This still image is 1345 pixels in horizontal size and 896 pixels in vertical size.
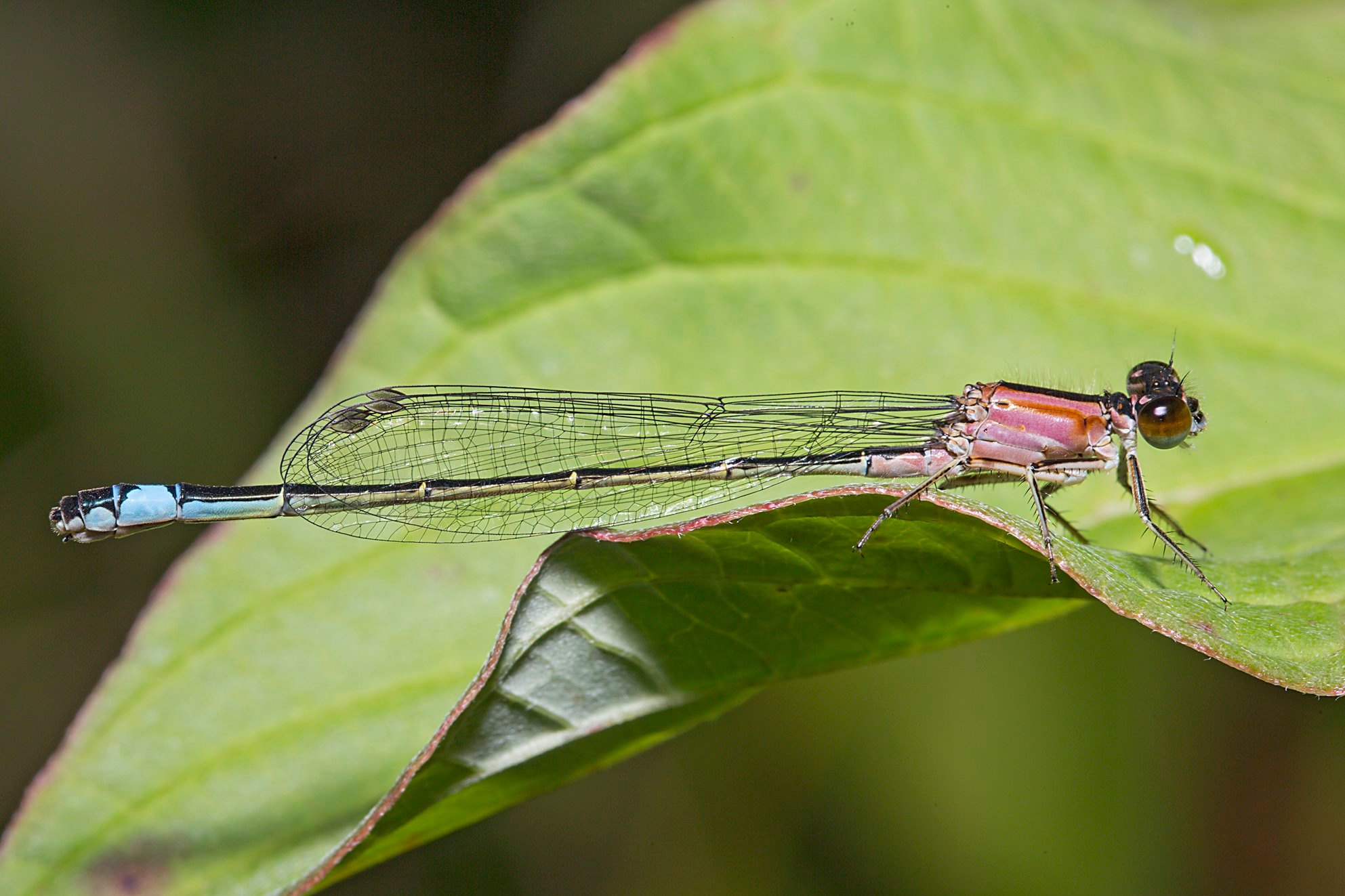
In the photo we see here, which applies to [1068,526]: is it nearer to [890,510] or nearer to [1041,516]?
[1041,516]

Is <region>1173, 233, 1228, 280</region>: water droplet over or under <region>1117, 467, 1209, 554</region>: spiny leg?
over

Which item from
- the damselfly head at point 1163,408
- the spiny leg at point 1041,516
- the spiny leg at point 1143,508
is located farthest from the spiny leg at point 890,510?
the damselfly head at point 1163,408

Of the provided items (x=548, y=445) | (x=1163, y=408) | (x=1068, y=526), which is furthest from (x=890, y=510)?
(x=548, y=445)

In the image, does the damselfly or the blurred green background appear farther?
the blurred green background

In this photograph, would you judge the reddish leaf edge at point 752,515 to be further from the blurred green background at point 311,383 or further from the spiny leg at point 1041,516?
the blurred green background at point 311,383

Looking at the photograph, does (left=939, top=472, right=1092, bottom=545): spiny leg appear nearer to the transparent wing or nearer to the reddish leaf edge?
the transparent wing

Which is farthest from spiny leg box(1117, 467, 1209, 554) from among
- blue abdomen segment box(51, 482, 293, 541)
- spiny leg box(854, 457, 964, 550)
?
blue abdomen segment box(51, 482, 293, 541)

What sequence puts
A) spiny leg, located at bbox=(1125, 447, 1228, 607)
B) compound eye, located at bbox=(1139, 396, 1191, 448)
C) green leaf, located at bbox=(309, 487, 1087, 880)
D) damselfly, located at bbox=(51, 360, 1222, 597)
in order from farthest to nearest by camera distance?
damselfly, located at bbox=(51, 360, 1222, 597)
compound eye, located at bbox=(1139, 396, 1191, 448)
spiny leg, located at bbox=(1125, 447, 1228, 607)
green leaf, located at bbox=(309, 487, 1087, 880)
